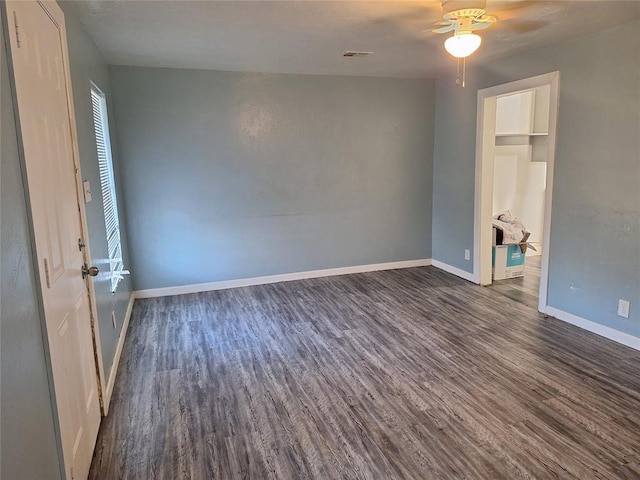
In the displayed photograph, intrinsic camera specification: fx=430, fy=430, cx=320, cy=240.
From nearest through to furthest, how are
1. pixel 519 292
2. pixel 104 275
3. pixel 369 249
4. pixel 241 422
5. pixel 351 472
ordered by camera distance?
pixel 351 472
pixel 241 422
pixel 104 275
pixel 519 292
pixel 369 249

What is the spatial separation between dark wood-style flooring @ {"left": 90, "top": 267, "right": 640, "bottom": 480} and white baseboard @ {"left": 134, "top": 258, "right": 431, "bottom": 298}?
1.51ft

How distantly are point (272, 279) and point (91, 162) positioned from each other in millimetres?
2689

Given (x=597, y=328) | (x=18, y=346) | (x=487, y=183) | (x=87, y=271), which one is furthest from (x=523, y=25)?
(x=18, y=346)

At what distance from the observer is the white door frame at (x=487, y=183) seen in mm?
3811

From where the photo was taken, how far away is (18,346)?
4.12ft

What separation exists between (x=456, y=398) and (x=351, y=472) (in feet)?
3.04

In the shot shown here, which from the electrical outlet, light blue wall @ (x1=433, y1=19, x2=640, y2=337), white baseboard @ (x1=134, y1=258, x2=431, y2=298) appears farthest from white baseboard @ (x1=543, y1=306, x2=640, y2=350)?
white baseboard @ (x1=134, y1=258, x2=431, y2=298)

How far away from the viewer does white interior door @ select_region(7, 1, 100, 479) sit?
1.50m

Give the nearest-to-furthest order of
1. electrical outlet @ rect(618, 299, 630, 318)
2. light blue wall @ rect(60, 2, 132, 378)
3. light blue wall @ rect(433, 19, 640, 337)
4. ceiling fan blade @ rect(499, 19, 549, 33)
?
light blue wall @ rect(60, 2, 132, 378), ceiling fan blade @ rect(499, 19, 549, 33), light blue wall @ rect(433, 19, 640, 337), electrical outlet @ rect(618, 299, 630, 318)

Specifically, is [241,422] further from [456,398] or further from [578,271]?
[578,271]

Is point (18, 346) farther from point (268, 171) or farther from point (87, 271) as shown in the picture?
point (268, 171)

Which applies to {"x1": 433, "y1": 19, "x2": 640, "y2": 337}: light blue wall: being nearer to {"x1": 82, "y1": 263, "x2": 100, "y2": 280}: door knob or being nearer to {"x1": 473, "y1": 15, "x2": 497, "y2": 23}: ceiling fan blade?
{"x1": 473, "y1": 15, "x2": 497, "y2": 23}: ceiling fan blade

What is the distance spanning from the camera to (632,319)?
10.6ft

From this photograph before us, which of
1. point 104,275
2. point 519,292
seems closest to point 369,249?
point 519,292
